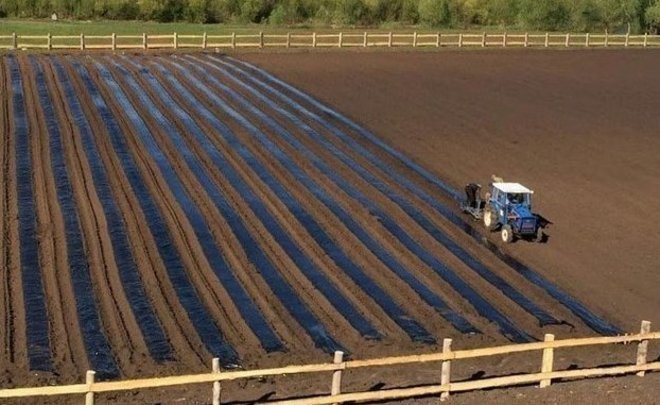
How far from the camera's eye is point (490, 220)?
25.5 meters

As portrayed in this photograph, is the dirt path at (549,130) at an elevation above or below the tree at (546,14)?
below

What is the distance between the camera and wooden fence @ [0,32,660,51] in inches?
2211

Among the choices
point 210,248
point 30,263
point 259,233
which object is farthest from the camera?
point 259,233

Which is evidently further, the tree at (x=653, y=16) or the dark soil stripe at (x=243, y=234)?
the tree at (x=653, y=16)

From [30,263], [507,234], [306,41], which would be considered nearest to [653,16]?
[306,41]

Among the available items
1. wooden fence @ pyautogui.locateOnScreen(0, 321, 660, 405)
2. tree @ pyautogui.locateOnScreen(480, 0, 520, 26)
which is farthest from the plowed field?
tree @ pyautogui.locateOnScreen(480, 0, 520, 26)

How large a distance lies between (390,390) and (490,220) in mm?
10798

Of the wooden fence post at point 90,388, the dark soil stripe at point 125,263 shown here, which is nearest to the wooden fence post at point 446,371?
the dark soil stripe at point 125,263

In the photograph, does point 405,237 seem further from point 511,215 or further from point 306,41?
point 306,41

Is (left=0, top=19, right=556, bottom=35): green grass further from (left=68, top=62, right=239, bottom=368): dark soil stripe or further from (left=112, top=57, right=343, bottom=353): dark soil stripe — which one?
(left=68, top=62, right=239, bottom=368): dark soil stripe

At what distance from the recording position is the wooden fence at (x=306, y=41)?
184ft

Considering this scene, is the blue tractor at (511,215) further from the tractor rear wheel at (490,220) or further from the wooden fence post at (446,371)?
the wooden fence post at (446,371)

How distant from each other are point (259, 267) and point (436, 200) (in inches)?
298

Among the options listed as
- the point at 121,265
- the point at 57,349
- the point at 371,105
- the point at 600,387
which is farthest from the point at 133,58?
the point at 600,387
